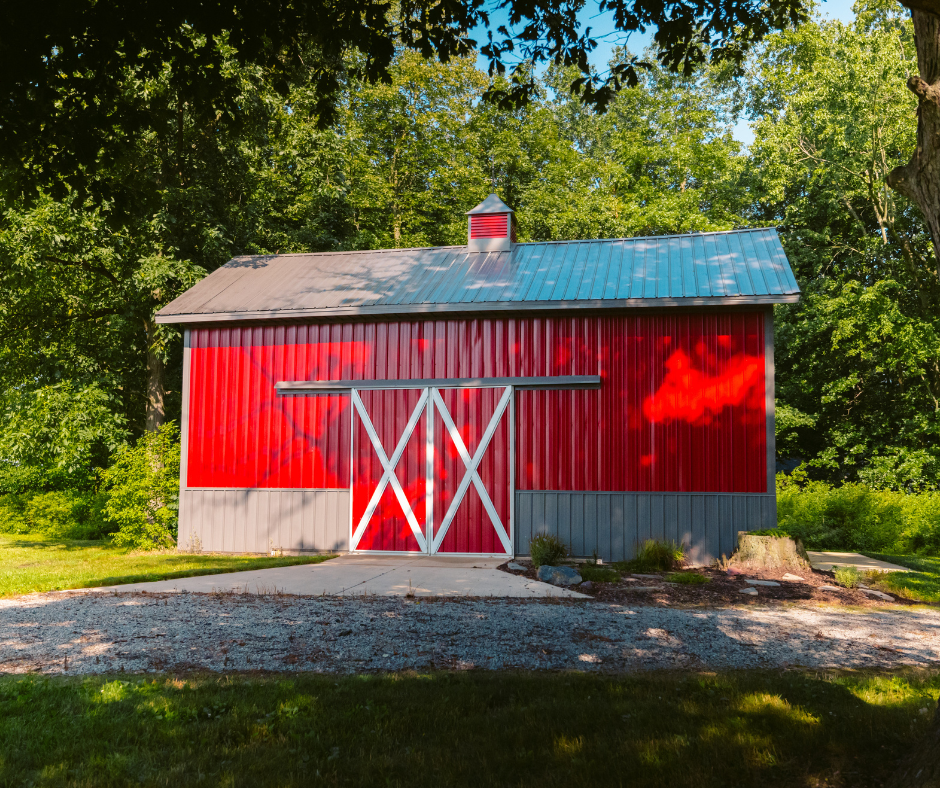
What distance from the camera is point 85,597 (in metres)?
7.71

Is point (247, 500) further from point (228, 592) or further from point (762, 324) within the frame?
point (762, 324)

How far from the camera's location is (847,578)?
339 inches

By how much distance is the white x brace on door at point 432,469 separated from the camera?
1145 cm

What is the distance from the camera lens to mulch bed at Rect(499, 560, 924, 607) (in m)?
7.59

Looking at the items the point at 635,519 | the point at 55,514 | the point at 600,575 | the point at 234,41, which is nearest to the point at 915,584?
the point at 600,575

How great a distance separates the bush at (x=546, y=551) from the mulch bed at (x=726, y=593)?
115 centimetres

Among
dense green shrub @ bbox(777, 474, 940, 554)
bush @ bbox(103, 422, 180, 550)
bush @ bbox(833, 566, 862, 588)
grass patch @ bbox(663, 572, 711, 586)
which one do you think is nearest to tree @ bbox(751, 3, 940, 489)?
dense green shrub @ bbox(777, 474, 940, 554)

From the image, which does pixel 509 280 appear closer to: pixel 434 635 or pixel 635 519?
pixel 635 519

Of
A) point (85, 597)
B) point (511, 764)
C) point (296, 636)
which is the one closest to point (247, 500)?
point (85, 597)

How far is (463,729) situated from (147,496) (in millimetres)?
10726

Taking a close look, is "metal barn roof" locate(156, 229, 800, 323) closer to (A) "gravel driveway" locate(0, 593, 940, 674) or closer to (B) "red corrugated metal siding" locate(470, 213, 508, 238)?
(B) "red corrugated metal siding" locate(470, 213, 508, 238)

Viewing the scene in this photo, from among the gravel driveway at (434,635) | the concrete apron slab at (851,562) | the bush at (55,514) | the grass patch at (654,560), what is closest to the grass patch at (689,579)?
the grass patch at (654,560)

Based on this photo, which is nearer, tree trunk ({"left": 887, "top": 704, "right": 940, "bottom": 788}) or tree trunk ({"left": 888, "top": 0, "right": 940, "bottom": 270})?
tree trunk ({"left": 887, "top": 704, "right": 940, "bottom": 788})

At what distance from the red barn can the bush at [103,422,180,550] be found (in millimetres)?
762
